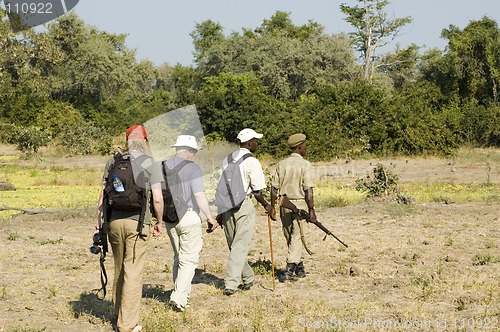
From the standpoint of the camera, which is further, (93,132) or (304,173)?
(93,132)

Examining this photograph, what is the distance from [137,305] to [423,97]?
3693cm

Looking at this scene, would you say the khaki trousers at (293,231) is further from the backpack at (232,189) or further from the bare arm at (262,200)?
the backpack at (232,189)

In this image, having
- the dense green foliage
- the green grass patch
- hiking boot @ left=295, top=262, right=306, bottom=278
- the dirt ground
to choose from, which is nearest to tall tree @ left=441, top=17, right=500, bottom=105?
the dense green foliage

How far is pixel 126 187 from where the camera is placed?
21.4 ft

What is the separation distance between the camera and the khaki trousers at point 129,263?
670 cm

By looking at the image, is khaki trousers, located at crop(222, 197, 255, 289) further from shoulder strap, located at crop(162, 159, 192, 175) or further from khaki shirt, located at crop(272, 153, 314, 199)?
shoulder strap, located at crop(162, 159, 192, 175)

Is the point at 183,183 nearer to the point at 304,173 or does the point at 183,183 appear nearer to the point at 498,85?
the point at 304,173

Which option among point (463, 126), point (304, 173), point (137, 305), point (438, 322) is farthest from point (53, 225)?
point (463, 126)

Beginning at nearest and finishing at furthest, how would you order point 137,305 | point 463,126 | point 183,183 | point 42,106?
point 137,305, point 183,183, point 463,126, point 42,106

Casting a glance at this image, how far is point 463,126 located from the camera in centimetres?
3675

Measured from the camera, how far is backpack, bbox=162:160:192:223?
748cm

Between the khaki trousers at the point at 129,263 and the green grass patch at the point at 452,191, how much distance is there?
39.8 ft

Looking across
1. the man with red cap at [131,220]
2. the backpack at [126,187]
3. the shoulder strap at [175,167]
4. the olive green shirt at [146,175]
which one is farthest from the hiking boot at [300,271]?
the backpack at [126,187]

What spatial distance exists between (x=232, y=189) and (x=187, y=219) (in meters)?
0.81
